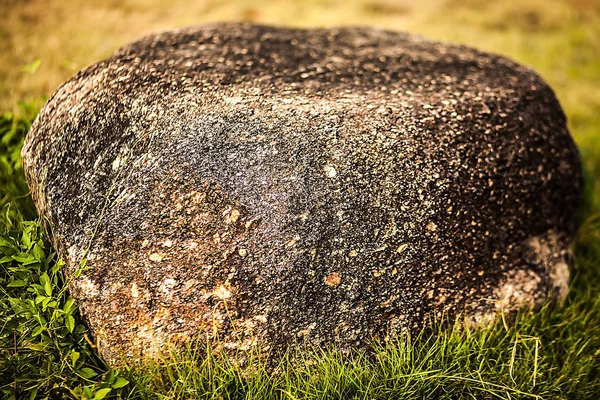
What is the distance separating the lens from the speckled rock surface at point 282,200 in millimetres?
1898

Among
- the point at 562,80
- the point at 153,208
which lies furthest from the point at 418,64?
the point at 562,80

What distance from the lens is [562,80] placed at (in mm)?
6344

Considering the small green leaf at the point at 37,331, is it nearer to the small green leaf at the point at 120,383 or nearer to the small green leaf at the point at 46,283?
the small green leaf at the point at 46,283

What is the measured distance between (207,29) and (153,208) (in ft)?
4.98

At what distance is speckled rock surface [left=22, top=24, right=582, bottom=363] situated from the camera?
1.90 m

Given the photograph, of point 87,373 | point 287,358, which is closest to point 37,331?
point 87,373

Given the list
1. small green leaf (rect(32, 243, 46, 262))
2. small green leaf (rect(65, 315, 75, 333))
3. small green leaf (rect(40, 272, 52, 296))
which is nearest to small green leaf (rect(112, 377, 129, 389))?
small green leaf (rect(65, 315, 75, 333))

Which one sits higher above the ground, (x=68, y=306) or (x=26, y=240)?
(x=26, y=240)

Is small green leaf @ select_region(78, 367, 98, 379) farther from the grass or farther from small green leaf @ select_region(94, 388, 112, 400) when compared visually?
small green leaf @ select_region(94, 388, 112, 400)

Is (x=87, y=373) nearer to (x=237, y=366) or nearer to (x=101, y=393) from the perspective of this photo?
(x=101, y=393)

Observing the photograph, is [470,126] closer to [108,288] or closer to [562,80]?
[108,288]

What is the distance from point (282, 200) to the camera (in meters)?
1.94

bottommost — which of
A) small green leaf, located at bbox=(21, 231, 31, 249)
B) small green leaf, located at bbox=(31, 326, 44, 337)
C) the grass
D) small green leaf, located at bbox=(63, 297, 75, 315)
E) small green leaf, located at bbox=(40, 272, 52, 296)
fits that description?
the grass

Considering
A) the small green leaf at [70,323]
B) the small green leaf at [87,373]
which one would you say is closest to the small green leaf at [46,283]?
the small green leaf at [70,323]
